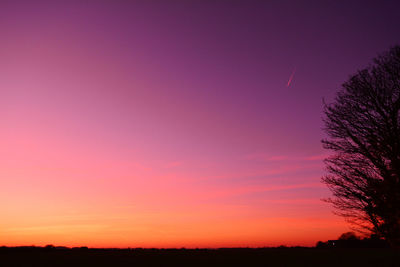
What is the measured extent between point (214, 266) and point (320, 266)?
474 cm

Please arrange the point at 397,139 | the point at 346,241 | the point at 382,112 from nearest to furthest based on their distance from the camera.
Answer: the point at 397,139 → the point at 382,112 → the point at 346,241

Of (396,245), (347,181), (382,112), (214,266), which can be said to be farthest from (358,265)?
(382,112)

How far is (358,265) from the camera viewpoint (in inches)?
561

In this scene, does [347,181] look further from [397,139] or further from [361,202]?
[397,139]

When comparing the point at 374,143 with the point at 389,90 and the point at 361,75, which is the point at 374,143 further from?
the point at 361,75

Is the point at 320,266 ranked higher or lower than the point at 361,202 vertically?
lower

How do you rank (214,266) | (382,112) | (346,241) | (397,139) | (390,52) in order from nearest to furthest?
(397,139)
(382,112)
(390,52)
(214,266)
(346,241)

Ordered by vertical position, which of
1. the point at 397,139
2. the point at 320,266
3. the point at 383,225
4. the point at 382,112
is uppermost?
the point at 382,112

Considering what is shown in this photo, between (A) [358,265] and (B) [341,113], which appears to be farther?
(A) [358,265]

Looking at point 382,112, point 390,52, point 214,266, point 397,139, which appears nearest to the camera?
point 397,139

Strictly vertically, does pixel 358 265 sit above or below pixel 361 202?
below

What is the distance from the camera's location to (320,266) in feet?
46.6

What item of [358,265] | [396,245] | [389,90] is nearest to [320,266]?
[358,265]

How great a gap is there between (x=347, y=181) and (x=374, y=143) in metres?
1.58
